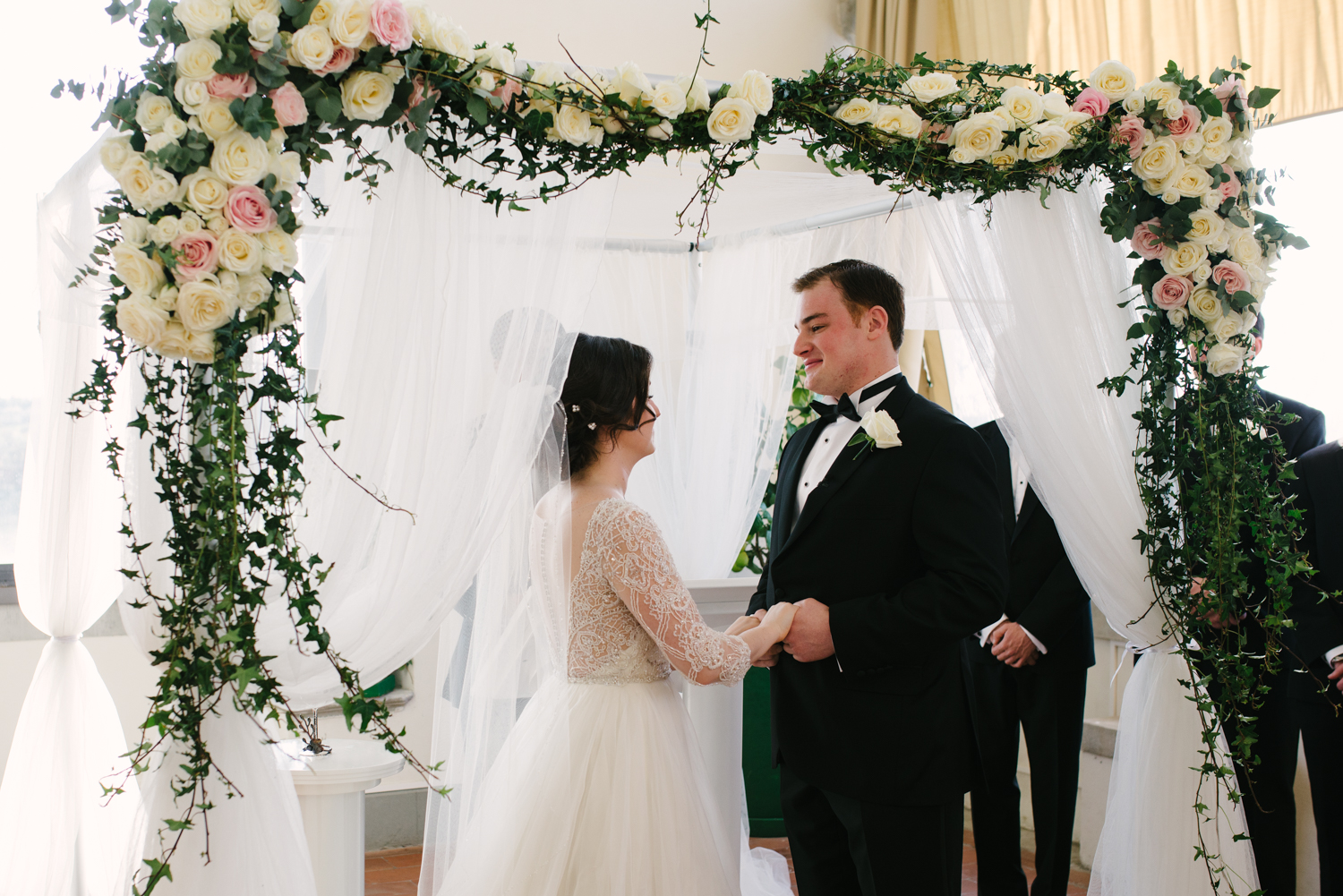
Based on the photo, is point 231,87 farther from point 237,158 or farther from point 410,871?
point 410,871

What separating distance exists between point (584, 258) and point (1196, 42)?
3.11m

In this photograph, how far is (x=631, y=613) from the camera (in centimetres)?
225

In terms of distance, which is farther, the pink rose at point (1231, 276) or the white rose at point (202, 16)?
the pink rose at point (1231, 276)

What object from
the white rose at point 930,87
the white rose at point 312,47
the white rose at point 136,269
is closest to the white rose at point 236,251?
the white rose at point 136,269

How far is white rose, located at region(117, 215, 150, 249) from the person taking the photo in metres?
1.86

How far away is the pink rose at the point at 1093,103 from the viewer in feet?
8.05

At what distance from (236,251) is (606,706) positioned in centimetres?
113

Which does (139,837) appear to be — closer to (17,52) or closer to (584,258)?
(584,258)

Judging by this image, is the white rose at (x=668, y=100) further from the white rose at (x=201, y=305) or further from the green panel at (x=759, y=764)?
the green panel at (x=759, y=764)

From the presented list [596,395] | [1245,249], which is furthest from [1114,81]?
[596,395]

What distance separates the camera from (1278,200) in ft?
8.64

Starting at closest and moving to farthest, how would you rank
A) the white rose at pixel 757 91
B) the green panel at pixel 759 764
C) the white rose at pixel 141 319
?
the white rose at pixel 141 319 < the white rose at pixel 757 91 < the green panel at pixel 759 764

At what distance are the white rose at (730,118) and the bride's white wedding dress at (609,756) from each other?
0.79m

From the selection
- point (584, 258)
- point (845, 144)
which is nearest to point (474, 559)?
point (584, 258)
